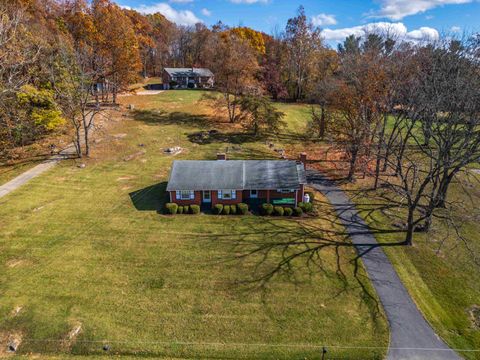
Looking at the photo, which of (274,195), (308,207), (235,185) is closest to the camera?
(308,207)

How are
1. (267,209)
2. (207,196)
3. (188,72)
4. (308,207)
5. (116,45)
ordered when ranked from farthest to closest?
(188,72) → (116,45) → (207,196) → (308,207) → (267,209)

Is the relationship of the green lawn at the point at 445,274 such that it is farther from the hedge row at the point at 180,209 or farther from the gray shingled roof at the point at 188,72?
the gray shingled roof at the point at 188,72

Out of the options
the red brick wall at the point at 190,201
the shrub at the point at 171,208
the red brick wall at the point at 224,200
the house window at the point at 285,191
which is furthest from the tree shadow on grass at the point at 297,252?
the red brick wall at the point at 190,201

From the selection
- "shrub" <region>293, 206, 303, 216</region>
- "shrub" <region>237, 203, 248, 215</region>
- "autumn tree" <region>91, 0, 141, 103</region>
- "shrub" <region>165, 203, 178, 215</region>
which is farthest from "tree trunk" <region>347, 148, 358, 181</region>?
"autumn tree" <region>91, 0, 141, 103</region>

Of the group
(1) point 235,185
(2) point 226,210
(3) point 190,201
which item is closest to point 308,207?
(1) point 235,185

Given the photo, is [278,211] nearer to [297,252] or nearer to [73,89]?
[297,252]

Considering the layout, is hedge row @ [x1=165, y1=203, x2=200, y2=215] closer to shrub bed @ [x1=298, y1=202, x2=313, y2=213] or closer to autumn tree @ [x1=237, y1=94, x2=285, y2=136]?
shrub bed @ [x1=298, y1=202, x2=313, y2=213]

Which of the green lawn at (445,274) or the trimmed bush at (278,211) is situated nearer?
the green lawn at (445,274)
